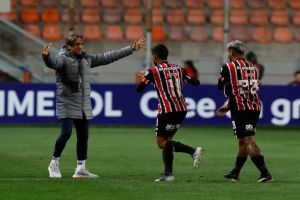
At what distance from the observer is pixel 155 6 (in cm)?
3291

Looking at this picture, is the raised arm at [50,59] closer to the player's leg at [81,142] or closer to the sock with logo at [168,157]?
the player's leg at [81,142]

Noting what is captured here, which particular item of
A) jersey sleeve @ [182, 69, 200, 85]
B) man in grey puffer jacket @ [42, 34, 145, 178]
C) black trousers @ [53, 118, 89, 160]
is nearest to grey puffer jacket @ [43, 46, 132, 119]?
man in grey puffer jacket @ [42, 34, 145, 178]

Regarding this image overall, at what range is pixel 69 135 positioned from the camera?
47.5 feet

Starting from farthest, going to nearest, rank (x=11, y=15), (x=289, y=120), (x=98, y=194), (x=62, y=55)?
(x=11, y=15), (x=289, y=120), (x=62, y=55), (x=98, y=194)

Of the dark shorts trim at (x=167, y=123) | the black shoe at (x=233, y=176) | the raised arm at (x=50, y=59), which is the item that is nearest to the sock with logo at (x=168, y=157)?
the dark shorts trim at (x=167, y=123)

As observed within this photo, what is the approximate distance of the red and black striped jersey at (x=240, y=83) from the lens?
1414 centimetres

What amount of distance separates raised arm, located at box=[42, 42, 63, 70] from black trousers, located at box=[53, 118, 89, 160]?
781 mm

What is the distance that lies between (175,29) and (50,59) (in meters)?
18.4

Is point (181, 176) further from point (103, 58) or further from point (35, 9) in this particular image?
point (35, 9)

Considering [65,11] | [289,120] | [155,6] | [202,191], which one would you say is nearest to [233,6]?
[155,6]

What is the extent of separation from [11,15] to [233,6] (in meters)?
7.08

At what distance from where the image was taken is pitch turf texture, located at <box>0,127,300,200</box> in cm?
1255

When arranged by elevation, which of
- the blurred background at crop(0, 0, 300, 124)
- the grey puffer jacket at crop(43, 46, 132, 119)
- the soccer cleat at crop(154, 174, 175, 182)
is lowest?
the soccer cleat at crop(154, 174, 175, 182)

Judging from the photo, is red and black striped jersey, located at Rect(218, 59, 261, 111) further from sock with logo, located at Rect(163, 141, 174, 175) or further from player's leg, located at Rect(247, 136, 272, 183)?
sock with logo, located at Rect(163, 141, 174, 175)
